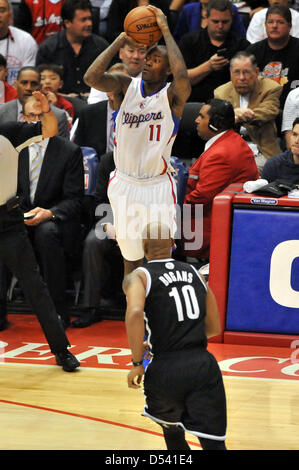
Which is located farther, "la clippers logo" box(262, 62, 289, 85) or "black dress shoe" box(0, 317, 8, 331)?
"la clippers logo" box(262, 62, 289, 85)

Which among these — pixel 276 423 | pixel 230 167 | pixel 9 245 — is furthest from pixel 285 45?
pixel 276 423

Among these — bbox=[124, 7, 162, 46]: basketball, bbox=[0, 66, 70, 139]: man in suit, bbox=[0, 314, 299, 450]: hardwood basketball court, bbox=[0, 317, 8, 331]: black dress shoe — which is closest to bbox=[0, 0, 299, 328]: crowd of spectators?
bbox=[0, 66, 70, 139]: man in suit

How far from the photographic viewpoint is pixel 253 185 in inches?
284

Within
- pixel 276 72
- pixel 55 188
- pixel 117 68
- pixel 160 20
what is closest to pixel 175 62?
pixel 160 20

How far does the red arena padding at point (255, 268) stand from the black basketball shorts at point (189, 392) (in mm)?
3113

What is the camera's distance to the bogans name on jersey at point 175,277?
158 inches

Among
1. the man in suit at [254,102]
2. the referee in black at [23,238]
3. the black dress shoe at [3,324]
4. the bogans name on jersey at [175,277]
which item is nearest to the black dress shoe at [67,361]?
the referee in black at [23,238]

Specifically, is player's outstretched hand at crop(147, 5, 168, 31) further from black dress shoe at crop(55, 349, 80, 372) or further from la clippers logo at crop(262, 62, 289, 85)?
la clippers logo at crop(262, 62, 289, 85)

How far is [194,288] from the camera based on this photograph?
4.05m

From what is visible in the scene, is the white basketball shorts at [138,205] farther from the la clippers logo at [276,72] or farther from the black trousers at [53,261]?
the la clippers logo at [276,72]

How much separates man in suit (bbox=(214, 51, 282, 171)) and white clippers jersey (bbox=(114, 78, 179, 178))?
2081mm

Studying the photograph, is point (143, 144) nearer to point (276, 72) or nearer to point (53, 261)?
point (53, 261)

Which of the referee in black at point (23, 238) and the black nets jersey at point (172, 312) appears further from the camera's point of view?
the referee in black at point (23, 238)

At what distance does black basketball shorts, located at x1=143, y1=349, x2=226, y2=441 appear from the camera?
385cm
